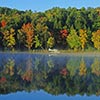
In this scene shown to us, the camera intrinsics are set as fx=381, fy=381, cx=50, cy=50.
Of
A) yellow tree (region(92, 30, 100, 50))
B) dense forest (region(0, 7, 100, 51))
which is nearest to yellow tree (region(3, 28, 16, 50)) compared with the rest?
dense forest (region(0, 7, 100, 51))

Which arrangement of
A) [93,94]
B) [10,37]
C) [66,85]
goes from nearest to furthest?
[93,94] < [66,85] < [10,37]

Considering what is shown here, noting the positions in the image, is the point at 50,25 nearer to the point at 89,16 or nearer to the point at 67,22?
the point at 67,22

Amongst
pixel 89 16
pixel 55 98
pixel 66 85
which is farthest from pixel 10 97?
pixel 89 16

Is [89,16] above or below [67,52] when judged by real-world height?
above

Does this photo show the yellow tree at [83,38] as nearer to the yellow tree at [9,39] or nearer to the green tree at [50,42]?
the green tree at [50,42]

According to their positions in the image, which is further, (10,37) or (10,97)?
(10,37)

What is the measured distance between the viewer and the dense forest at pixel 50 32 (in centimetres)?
5791

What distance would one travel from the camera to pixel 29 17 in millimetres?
65250

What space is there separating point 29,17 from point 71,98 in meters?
52.0

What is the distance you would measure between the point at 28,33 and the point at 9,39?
10.9 feet

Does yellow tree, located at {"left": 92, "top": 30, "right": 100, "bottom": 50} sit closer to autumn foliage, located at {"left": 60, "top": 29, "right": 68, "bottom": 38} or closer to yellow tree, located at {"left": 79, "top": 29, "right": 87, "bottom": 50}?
yellow tree, located at {"left": 79, "top": 29, "right": 87, "bottom": 50}

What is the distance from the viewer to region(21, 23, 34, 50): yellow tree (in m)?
57.6

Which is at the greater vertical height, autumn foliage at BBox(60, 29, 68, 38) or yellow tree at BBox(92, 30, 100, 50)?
autumn foliage at BBox(60, 29, 68, 38)

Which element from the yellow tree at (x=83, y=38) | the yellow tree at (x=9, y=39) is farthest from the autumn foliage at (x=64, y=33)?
the yellow tree at (x=9, y=39)
